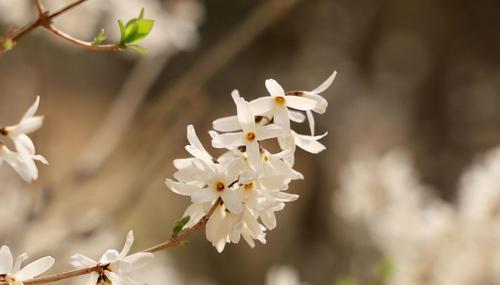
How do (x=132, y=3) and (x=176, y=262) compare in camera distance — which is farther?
(x=176, y=262)

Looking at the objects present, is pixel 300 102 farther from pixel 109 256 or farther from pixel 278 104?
pixel 109 256

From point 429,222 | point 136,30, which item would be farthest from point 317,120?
point 136,30

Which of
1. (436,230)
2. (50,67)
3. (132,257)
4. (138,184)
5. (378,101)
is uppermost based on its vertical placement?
(378,101)

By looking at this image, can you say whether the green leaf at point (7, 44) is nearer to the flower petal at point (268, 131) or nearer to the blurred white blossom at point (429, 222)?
the flower petal at point (268, 131)

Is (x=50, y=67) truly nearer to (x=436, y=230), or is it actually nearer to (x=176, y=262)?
(x=176, y=262)

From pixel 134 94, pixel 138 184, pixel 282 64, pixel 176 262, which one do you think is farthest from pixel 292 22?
pixel 138 184

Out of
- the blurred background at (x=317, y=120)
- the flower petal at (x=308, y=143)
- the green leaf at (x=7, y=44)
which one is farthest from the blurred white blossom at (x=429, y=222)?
the green leaf at (x=7, y=44)
